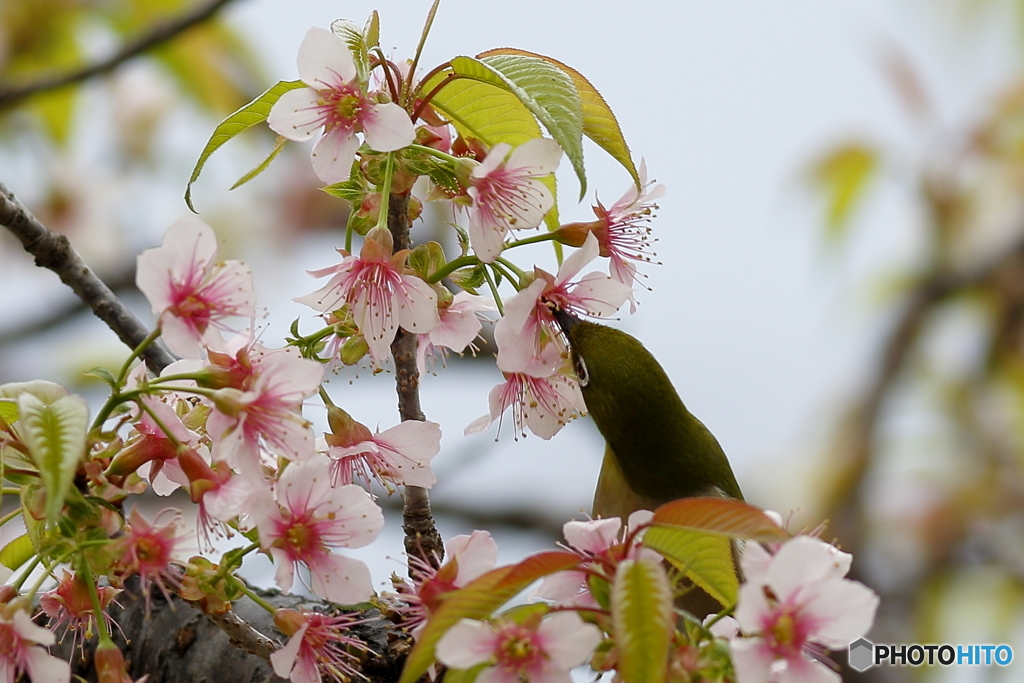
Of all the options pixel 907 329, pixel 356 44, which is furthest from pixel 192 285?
pixel 907 329

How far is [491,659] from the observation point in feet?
2.48

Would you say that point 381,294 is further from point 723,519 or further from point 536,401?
point 723,519

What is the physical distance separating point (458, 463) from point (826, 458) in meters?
3.08

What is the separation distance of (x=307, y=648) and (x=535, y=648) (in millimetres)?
257

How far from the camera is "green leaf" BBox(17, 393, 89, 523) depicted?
0.72 meters

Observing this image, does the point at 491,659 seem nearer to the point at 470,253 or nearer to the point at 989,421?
the point at 470,253

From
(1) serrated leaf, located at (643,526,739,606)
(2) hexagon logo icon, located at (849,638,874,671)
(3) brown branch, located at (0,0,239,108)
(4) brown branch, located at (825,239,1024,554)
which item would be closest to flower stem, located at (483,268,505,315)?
(1) serrated leaf, located at (643,526,739,606)

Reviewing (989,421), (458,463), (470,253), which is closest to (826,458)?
(989,421)

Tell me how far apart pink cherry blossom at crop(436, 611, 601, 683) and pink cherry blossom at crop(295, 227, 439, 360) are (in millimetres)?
336

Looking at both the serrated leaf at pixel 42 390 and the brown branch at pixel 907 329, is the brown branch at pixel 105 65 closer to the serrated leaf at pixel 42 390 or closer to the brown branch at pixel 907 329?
the serrated leaf at pixel 42 390

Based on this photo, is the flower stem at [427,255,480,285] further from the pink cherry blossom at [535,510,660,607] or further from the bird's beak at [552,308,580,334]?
the pink cherry blossom at [535,510,660,607]

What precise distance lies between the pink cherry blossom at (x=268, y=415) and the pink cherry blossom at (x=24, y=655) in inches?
7.9

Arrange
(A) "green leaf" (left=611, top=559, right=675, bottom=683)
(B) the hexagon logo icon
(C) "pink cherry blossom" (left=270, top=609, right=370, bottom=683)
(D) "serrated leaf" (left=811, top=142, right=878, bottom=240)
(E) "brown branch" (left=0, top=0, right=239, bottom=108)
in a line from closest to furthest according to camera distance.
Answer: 1. (A) "green leaf" (left=611, top=559, right=675, bottom=683)
2. (C) "pink cherry blossom" (left=270, top=609, right=370, bottom=683)
3. (B) the hexagon logo icon
4. (E) "brown branch" (left=0, top=0, right=239, bottom=108)
5. (D) "serrated leaf" (left=811, top=142, right=878, bottom=240)

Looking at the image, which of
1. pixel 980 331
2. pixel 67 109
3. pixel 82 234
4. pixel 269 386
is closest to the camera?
pixel 269 386
